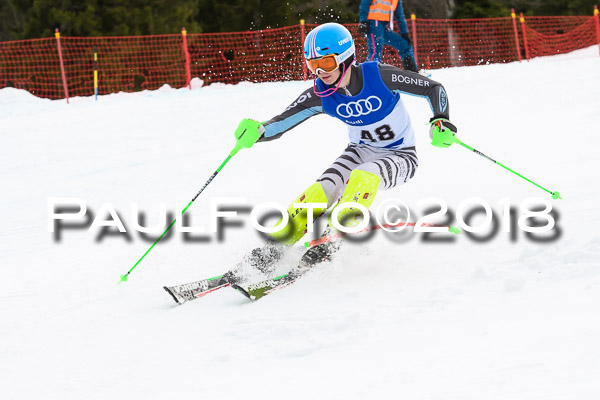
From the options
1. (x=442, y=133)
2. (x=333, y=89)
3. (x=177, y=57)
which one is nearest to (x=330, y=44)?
(x=333, y=89)

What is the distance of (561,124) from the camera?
26.2 feet

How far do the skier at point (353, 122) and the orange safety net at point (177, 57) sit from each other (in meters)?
9.09

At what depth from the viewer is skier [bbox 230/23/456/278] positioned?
4008 millimetres

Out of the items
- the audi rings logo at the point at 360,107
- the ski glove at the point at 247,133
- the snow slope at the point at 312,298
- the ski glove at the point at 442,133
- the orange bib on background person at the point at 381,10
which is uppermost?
the orange bib on background person at the point at 381,10

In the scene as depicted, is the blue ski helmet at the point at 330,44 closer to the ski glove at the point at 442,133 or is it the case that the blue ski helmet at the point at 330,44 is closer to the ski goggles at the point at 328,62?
the ski goggles at the point at 328,62

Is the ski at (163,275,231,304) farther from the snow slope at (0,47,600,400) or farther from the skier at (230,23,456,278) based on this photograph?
the skier at (230,23,456,278)

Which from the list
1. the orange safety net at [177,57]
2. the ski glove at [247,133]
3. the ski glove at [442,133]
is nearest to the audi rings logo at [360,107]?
the ski glove at [442,133]

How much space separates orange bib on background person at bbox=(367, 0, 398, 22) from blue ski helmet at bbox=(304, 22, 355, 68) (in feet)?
18.6

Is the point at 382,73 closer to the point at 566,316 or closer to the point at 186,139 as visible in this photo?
the point at 566,316

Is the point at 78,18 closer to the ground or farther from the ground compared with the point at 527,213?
farther from the ground

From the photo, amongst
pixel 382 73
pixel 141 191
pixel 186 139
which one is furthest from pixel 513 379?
pixel 186 139

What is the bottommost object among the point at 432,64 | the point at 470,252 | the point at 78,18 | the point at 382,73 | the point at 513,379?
the point at 513,379

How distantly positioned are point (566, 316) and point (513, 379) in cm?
55

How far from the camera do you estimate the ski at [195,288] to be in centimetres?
376
